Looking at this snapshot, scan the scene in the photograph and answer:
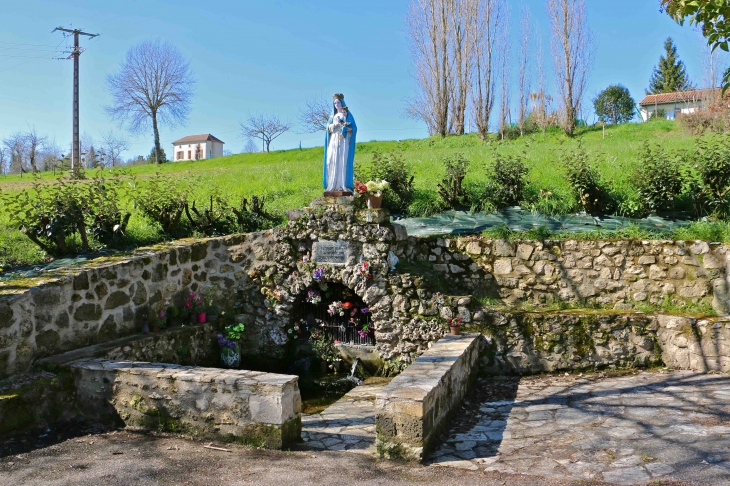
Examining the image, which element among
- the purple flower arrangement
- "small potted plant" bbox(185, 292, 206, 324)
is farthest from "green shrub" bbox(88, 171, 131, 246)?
the purple flower arrangement

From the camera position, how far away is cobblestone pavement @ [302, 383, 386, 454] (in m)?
5.57

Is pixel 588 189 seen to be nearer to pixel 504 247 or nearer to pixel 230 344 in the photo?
pixel 504 247

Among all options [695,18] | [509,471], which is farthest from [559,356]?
[695,18]

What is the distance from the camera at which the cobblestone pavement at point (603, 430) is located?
4574 mm

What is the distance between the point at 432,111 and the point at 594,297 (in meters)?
20.7

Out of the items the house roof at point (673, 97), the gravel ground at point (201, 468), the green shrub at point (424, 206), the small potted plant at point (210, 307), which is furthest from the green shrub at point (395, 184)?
the house roof at point (673, 97)

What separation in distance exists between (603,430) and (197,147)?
73.2 meters

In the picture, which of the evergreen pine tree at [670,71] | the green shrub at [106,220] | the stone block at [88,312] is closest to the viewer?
the stone block at [88,312]

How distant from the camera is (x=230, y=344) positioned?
888 centimetres

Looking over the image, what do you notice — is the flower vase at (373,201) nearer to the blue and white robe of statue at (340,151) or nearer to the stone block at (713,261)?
the blue and white robe of statue at (340,151)

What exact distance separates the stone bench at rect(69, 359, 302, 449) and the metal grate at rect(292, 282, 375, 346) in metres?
3.66

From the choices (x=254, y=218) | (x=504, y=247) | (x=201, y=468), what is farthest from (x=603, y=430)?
(x=254, y=218)

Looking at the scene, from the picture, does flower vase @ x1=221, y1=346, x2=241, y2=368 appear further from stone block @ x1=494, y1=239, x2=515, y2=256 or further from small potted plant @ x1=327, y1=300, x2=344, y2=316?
stone block @ x1=494, y1=239, x2=515, y2=256

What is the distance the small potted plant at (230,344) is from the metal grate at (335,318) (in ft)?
3.26
